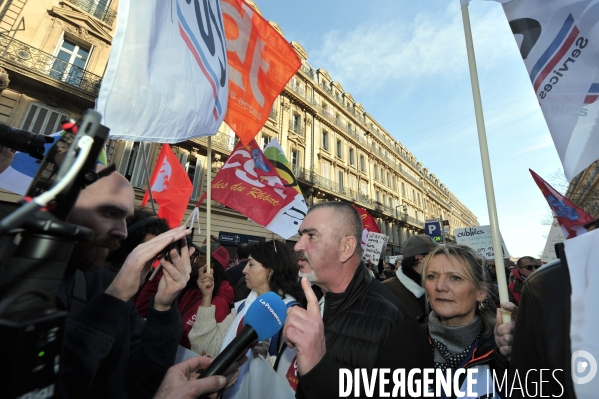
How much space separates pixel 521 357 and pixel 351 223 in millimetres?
1172

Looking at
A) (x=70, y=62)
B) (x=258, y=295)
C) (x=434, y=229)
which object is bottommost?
(x=258, y=295)

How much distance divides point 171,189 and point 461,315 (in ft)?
18.3

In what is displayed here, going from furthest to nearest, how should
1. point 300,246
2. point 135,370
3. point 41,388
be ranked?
point 300,246 < point 135,370 < point 41,388

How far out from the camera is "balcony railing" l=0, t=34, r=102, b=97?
927cm

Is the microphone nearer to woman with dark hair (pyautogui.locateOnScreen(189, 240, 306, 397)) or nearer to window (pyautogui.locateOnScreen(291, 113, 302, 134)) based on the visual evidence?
woman with dark hair (pyautogui.locateOnScreen(189, 240, 306, 397))

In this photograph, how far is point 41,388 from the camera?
19.3 inches

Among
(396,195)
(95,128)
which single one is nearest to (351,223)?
(95,128)

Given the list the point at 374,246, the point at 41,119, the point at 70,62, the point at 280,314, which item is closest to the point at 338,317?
the point at 280,314

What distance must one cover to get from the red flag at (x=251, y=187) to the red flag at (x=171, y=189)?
1.03 meters

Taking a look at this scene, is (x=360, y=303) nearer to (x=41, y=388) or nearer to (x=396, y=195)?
(x=41, y=388)

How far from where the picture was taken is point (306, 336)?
124 centimetres

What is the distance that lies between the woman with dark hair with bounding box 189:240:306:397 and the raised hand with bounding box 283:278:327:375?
617mm

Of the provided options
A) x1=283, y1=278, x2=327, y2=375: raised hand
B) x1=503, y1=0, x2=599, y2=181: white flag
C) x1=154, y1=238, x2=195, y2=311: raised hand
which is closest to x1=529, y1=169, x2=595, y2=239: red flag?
x1=503, y1=0, x2=599, y2=181: white flag

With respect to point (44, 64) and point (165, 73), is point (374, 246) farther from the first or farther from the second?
point (44, 64)
